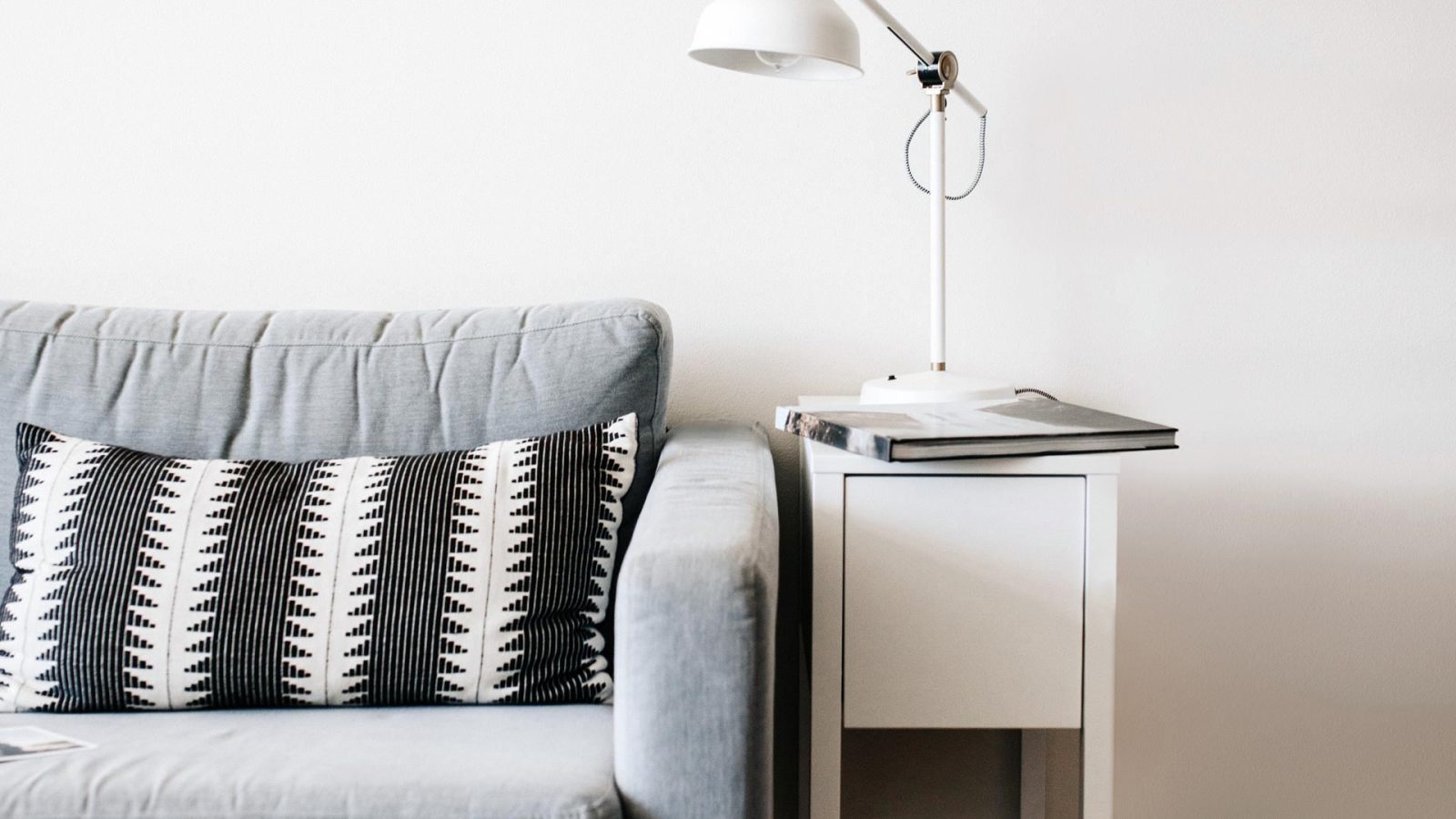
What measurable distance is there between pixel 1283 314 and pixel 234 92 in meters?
1.48

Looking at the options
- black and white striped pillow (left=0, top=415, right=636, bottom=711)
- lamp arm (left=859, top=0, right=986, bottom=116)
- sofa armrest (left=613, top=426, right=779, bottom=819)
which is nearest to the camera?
sofa armrest (left=613, top=426, right=779, bottom=819)

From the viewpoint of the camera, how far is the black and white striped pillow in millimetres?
1047

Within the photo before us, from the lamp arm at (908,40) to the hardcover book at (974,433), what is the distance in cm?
41

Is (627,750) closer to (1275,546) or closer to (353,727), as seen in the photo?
(353,727)

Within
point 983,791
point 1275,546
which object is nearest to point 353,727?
point 983,791

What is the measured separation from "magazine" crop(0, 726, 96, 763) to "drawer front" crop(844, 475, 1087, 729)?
72 cm

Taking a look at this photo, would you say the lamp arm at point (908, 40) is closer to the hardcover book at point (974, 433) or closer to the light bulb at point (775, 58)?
the light bulb at point (775, 58)

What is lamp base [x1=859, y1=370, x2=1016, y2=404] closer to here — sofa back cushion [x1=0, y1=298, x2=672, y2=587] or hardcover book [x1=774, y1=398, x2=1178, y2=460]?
hardcover book [x1=774, y1=398, x2=1178, y2=460]

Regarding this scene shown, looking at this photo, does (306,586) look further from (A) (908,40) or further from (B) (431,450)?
(A) (908,40)

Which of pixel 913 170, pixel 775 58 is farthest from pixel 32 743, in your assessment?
pixel 913 170

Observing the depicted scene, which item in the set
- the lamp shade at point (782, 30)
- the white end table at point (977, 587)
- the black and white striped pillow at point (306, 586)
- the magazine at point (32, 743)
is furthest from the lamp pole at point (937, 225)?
the magazine at point (32, 743)

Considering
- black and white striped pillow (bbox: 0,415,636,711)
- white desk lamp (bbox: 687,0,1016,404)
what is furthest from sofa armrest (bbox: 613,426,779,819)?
white desk lamp (bbox: 687,0,1016,404)

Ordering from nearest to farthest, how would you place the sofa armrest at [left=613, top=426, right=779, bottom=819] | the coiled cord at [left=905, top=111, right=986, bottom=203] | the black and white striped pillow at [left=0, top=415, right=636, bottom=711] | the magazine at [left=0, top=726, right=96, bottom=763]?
the sofa armrest at [left=613, top=426, right=779, bottom=819] < the magazine at [left=0, top=726, right=96, bottom=763] < the black and white striped pillow at [left=0, top=415, right=636, bottom=711] < the coiled cord at [left=905, top=111, right=986, bottom=203]

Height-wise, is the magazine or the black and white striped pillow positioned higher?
the black and white striped pillow
